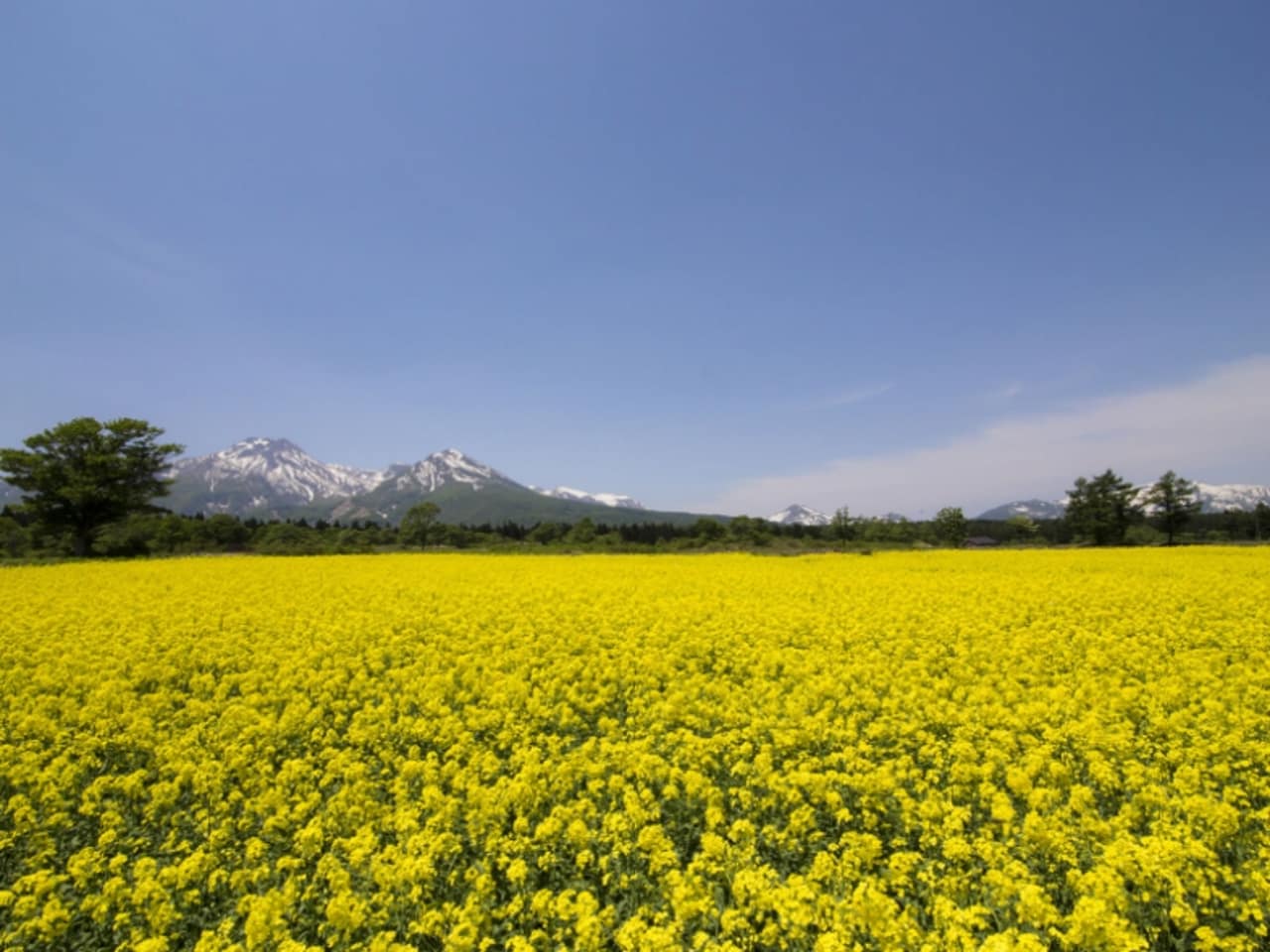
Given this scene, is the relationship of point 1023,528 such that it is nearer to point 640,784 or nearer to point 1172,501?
point 1172,501

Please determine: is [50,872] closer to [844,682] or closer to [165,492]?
[844,682]

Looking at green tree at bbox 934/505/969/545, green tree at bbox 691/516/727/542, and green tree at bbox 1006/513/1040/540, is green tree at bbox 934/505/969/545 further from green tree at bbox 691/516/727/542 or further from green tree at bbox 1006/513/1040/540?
green tree at bbox 1006/513/1040/540

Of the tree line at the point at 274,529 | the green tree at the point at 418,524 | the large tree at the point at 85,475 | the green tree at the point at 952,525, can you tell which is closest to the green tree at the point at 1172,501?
the tree line at the point at 274,529

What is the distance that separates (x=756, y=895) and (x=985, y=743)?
420 centimetres

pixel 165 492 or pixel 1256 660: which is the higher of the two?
pixel 165 492

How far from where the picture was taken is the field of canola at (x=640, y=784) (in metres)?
4.18

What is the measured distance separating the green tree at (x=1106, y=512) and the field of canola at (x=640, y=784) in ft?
250

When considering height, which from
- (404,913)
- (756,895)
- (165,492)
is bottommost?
(404,913)

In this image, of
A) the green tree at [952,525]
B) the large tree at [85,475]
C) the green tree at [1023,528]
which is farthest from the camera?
the green tree at [1023,528]

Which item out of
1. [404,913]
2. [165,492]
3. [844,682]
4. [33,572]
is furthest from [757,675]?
[165,492]

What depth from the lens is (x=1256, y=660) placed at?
34.2 ft

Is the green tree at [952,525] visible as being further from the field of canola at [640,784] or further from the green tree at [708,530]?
the field of canola at [640,784]

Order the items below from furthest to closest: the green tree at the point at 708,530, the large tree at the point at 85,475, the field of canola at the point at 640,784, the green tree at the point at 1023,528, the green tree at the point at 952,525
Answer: the green tree at the point at 1023,528 → the green tree at the point at 708,530 → the green tree at the point at 952,525 → the large tree at the point at 85,475 → the field of canola at the point at 640,784

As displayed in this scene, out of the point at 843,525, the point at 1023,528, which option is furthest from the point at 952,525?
the point at 1023,528
